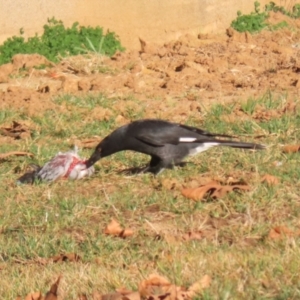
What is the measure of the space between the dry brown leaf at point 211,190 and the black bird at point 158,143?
2.43ft

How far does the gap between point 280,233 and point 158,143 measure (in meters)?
1.87

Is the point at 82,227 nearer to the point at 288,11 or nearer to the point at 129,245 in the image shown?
the point at 129,245

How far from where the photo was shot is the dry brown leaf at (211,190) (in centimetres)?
654

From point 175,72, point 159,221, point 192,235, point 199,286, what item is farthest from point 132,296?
point 175,72

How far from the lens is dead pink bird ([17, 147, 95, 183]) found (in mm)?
7273

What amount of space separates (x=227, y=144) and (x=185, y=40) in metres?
4.69

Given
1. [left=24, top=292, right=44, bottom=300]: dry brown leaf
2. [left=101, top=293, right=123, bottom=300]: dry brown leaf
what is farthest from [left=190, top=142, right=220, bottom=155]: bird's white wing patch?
[left=101, top=293, right=123, bottom=300]: dry brown leaf

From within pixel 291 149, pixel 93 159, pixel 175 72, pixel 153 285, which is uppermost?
pixel 153 285

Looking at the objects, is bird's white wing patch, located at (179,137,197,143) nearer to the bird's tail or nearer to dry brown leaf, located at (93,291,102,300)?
the bird's tail

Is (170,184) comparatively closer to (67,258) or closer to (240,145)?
(240,145)

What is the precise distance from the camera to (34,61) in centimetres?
1100

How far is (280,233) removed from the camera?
570cm

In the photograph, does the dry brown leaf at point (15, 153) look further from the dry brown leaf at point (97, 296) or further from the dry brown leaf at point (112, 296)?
the dry brown leaf at point (112, 296)

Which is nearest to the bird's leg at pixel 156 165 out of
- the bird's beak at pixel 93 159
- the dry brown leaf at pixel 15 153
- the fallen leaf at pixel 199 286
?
the bird's beak at pixel 93 159
